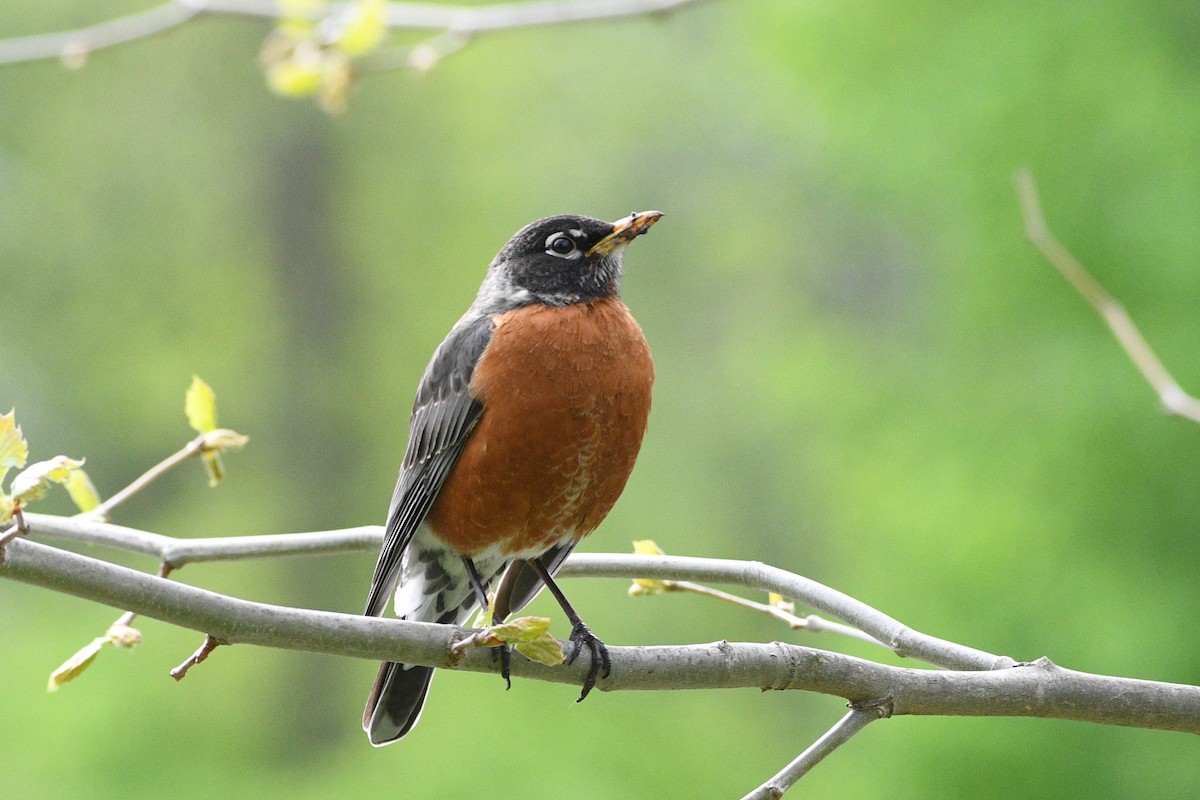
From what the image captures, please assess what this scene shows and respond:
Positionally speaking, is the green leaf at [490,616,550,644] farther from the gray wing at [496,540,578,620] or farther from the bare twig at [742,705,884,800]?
the gray wing at [496,540,578,620]

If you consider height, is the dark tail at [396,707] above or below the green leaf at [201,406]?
below

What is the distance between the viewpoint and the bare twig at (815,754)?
204 centimetres

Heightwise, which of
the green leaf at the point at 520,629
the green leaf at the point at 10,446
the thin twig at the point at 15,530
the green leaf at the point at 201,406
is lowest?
the green leaf at the point at 520,629

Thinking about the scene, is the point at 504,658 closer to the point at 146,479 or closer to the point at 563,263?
the point at 146,479

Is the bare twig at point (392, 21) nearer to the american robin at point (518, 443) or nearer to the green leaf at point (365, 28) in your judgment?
the green leaf at point (365, 28)

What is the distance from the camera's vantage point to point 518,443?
10.0 feet

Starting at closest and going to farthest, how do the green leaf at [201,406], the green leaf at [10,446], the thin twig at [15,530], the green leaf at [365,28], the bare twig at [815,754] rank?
the thin twig at [15,530], the green leaf at [10,446], the bare twig at [815,754], the green leaf at [201,406], the green leaf at [365,28]

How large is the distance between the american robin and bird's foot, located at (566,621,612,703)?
33mm

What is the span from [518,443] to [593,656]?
0.73 meters

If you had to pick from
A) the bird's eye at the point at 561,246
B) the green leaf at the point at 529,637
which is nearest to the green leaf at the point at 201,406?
the green leaf at the point at 529,637

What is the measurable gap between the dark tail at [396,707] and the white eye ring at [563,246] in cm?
124

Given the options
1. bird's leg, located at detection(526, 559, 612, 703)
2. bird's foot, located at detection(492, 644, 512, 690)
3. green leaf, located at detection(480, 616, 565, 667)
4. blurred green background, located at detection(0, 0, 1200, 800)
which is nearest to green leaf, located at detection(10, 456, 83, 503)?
green leaf, located at detection(480, 616, 565, 667)

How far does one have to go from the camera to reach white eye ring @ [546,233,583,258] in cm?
352

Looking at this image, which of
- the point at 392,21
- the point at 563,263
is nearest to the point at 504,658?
the point at 563,263
